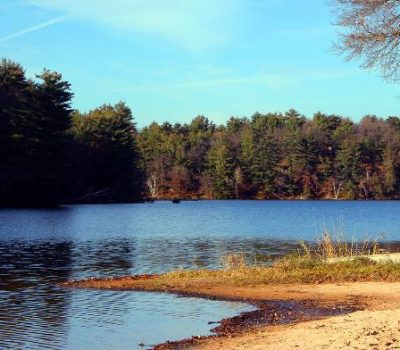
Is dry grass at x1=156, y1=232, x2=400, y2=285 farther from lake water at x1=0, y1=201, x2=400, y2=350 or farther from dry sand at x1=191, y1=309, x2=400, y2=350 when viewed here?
dry sand at x1=191, y1=309, x2=400, y2=350

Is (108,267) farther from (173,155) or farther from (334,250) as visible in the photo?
(173,155)

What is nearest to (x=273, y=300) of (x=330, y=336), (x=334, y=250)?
(x=330, y=336)

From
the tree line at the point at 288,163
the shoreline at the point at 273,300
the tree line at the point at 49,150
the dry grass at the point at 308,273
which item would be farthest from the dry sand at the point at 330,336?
the tree line at the point at 288,163

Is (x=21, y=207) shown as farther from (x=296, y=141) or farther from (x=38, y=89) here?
(x=296, y=141)

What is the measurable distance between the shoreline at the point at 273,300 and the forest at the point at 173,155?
57.3m

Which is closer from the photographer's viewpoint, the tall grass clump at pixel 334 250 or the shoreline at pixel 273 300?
the shoreline at pixel 273 300

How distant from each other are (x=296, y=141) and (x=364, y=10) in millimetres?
110656

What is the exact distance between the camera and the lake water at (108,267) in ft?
43.1

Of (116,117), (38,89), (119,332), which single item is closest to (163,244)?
(119,332)

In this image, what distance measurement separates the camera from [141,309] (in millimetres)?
15719

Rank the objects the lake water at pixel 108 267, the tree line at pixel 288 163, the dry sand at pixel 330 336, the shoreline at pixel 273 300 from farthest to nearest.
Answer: the tree line at pixel 288 163, the lake water at pixel 108 267, the shoreline at pixel 273 300, the dry sand at pixel 330 336

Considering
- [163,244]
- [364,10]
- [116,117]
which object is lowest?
[163,244]

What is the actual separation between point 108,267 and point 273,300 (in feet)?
34.8

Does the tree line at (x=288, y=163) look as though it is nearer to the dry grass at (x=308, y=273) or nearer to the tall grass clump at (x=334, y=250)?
the tall grass clump at (x=334, y=250)
